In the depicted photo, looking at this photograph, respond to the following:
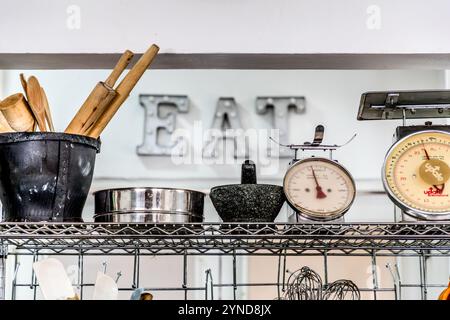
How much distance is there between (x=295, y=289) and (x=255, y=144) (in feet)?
5.53

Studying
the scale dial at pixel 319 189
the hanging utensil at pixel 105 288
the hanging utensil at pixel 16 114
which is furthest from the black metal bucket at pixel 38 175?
the scale dial at pixel 319 189

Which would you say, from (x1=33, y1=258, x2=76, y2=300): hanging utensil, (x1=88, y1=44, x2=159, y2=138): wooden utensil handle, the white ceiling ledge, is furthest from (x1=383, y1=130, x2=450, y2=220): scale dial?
(x1=33, y1=258, x2=76, y2=300): hanging utensil

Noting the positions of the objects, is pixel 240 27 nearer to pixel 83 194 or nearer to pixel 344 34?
pixel 344 34

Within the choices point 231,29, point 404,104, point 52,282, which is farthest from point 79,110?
point 404,104

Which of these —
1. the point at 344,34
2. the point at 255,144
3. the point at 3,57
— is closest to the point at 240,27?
the point at 344,34

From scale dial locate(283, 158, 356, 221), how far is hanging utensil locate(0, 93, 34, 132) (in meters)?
0.52

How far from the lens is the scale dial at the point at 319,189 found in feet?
4.33

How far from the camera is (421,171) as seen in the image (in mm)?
1325

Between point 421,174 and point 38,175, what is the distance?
2.42 feet

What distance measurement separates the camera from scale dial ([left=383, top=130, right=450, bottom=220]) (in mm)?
1300

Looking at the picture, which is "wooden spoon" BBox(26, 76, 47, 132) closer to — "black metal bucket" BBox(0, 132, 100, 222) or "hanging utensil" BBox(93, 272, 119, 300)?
"black metal bucket" BBox(0, 132, 100, 222)

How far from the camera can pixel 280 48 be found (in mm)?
1636

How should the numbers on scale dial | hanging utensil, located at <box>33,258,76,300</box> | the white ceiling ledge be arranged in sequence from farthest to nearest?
the white ceiling ledge → the numbers on scale dial → hanging utensil, located at <box>33,258,76,300</box>

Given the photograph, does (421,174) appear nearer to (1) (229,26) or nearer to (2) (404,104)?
(2) (404,104)
